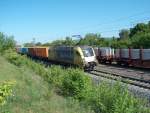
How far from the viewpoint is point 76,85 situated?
15.8m

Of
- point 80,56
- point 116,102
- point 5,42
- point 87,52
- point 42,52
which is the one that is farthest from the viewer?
point 5,42

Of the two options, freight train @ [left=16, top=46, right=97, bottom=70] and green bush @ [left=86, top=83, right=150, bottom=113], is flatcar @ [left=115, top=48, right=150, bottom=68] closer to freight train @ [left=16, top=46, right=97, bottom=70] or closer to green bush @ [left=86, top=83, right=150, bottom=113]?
freight train @ [left=16, top=46, right=97, bottom=70]

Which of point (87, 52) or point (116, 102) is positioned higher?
point (87, 52)

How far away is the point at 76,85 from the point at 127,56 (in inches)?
922

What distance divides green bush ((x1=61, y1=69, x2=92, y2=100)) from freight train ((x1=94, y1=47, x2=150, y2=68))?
1821cm

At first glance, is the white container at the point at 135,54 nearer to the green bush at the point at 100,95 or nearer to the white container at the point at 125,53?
the white container at the point at 125,53

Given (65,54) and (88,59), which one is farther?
(65,54)

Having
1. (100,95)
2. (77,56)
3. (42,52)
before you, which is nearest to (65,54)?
(77,56)

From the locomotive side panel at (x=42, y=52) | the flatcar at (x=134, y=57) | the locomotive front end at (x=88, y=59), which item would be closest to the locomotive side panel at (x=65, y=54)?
the locomotive front end at (x=88, y=59)

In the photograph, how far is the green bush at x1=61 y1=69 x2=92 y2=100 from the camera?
49.5ft

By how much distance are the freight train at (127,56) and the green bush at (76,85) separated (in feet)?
59.8

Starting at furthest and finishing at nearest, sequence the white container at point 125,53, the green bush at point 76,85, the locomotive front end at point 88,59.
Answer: the white container at point 125,53, the locomotive front end at point 88,59, the green bush at point 76,85

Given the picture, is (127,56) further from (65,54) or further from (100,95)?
(100,95)

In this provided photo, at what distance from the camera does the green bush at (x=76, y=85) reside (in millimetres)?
15085
